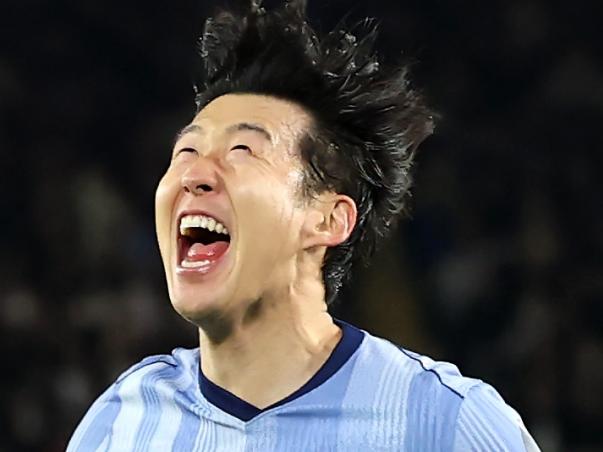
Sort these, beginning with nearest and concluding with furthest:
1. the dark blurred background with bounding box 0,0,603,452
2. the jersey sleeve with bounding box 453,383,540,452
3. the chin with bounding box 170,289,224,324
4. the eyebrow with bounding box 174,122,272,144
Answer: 1. the jersey sleeve with bounding box 453,383,540,452
2. the chin with bounding box 170,289,224,324
3. the eyebrow with bounding box 174,122,272,144
4. the dark blurred background with bounding box 0,0,603,452

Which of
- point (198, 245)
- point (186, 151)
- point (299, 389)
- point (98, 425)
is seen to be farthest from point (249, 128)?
point (98, 425)

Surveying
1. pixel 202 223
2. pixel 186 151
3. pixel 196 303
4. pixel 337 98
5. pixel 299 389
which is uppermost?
pixel 337 98

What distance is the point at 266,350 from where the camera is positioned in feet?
7.30

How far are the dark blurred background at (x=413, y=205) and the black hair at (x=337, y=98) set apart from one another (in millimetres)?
1504

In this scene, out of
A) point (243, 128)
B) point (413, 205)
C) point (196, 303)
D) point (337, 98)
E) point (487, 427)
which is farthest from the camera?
point (413, 205)

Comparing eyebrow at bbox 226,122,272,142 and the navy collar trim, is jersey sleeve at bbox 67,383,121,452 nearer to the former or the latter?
the navy collar trim

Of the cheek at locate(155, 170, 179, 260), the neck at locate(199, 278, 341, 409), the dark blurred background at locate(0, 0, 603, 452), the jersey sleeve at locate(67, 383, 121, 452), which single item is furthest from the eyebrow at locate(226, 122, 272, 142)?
the dark blurred background at locate(0, 0, 603, 452)

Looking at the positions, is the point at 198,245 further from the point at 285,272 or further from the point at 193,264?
the point at 285,272

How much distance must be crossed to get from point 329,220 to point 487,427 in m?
0.48

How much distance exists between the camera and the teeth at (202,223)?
220cm

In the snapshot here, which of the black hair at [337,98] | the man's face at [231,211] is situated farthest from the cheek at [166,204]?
the black hair at [337,98]

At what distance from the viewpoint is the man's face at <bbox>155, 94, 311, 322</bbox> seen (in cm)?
219

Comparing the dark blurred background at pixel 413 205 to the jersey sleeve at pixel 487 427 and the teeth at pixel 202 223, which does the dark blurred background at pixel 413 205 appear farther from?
the jersey sleeve at pixel 487 427

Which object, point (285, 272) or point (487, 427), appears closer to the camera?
point (487, 427)
